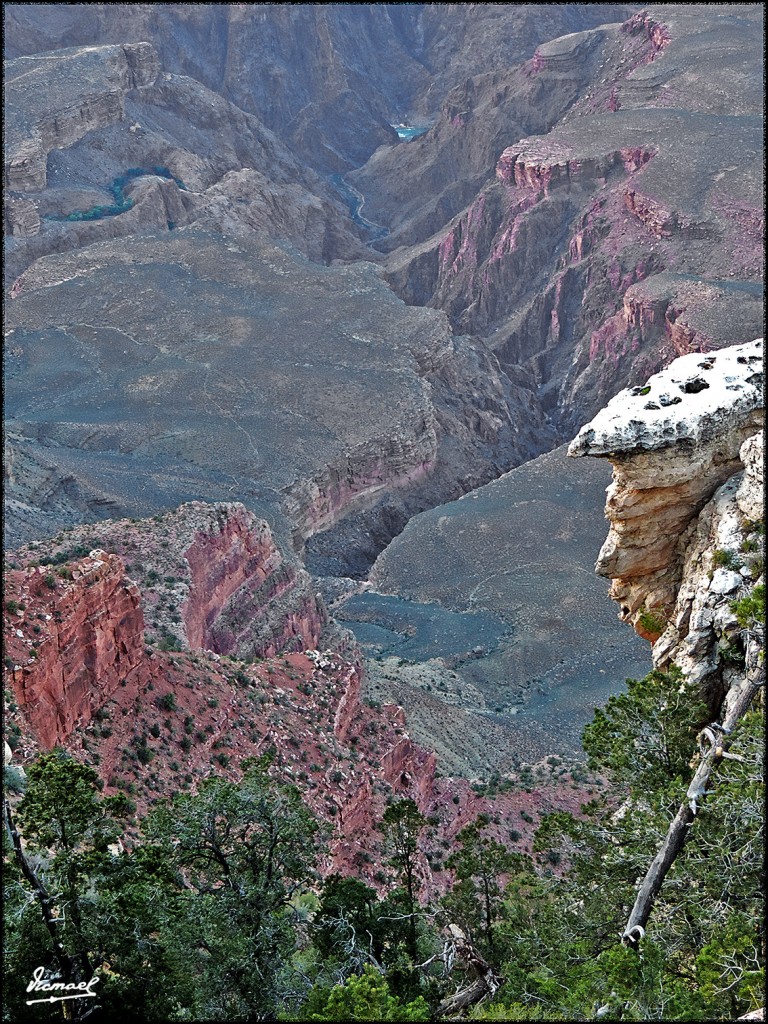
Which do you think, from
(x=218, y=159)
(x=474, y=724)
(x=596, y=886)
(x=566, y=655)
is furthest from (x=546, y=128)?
(x=596, y=886)

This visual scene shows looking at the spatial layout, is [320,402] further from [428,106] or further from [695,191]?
[428,106]

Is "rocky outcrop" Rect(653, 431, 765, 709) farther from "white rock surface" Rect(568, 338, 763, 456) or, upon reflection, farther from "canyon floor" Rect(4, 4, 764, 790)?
"canyon floor" Rect(4, 4, 764, 790)

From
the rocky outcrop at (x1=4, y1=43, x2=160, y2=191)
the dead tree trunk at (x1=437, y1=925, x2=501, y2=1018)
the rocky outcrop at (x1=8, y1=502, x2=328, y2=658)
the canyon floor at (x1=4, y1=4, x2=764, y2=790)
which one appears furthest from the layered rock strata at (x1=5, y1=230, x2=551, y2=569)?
the dead tree trunk at (x1=437, y1=925, x2=501, y2=1018)

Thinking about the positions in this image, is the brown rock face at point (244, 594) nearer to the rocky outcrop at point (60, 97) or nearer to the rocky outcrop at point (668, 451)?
the rocky outcrop at point (668, 451)

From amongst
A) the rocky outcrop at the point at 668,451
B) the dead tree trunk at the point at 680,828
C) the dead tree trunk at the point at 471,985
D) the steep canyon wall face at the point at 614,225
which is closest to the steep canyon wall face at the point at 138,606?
the dead tree trunk at the point at 471,985

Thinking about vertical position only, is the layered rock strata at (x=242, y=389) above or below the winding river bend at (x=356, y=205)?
below

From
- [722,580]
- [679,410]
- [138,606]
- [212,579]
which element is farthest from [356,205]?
[722,580]

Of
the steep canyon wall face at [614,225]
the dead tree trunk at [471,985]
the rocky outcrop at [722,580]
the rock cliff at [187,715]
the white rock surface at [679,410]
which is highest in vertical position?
the steep canyon wall face at [614,225]
